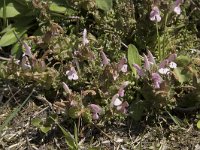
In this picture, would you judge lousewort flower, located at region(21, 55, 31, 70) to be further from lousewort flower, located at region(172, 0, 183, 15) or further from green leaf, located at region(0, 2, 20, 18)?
lousewort flower, located at region(172, 0, 183, 15)

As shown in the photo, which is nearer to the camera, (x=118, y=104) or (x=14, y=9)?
(x=118, y=104)

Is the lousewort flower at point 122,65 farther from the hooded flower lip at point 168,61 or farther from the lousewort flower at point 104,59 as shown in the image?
the hooded flower lip at point 168,61

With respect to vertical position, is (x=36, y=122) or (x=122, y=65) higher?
(x=122, y=65)

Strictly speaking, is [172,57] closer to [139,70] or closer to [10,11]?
[139,70]

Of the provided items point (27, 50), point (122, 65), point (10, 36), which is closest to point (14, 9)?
point (10, 36)

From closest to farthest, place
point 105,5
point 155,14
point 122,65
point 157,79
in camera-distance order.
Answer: point 157,79 → point 122,65 → point 155,14 → point 105,5

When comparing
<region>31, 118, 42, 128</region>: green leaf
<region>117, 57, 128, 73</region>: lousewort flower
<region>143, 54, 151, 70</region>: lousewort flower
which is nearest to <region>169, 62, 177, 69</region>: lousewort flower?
<region>143, 54, 151, 70</region>: lousewort flower

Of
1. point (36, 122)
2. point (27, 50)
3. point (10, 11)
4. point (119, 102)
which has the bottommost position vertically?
point (36, 122)

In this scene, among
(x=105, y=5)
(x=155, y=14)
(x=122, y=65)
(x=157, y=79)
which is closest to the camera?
(x=157, y=79)
